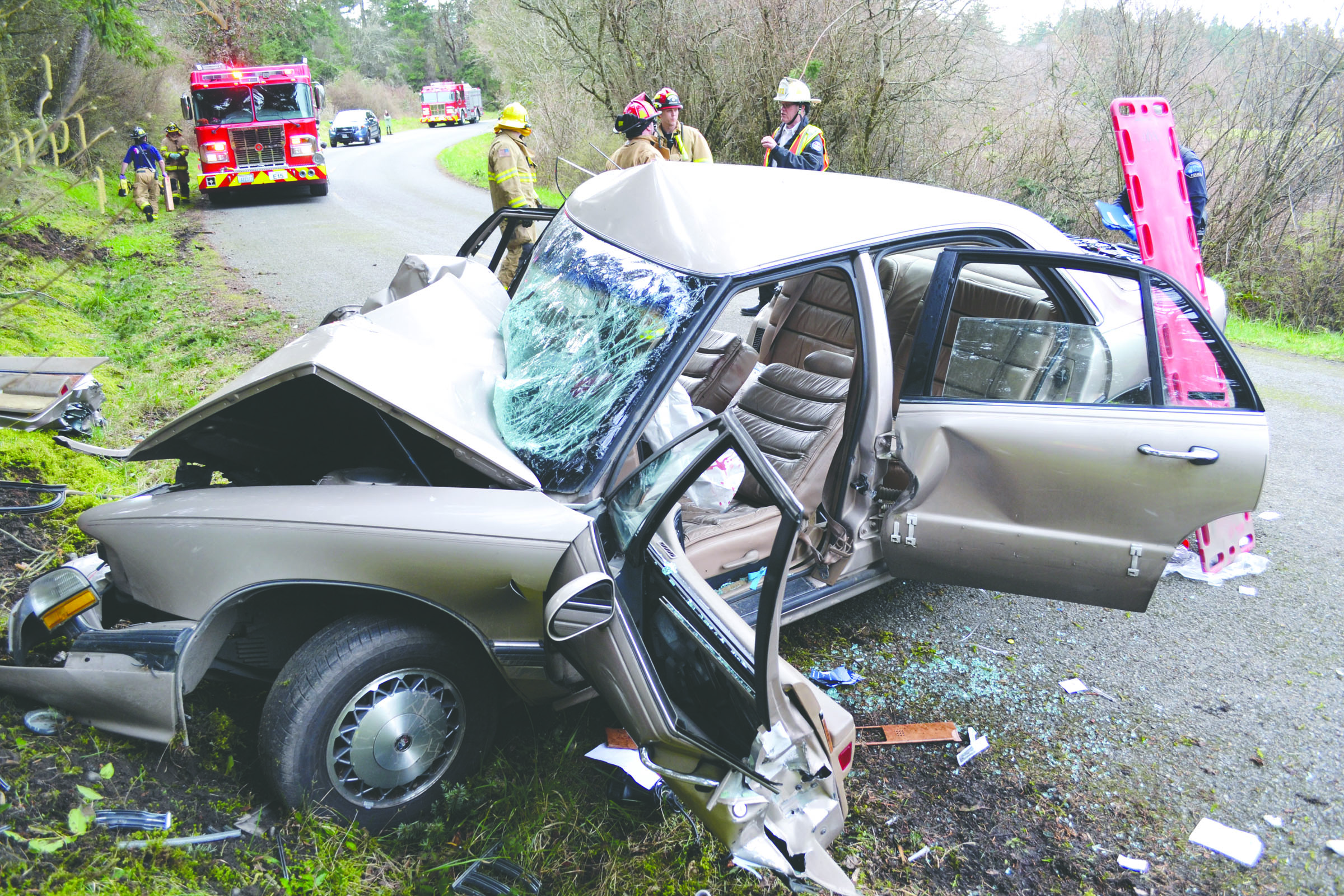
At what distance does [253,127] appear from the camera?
15445 mm

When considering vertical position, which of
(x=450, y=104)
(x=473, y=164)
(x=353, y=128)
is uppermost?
(x=450, y=104)

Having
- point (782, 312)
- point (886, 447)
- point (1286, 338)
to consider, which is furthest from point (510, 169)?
point (1286, 338)

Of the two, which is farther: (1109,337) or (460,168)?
(460,168)

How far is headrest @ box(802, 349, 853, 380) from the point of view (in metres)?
3.69

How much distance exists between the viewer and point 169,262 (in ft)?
33.1

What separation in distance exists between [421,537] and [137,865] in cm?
104

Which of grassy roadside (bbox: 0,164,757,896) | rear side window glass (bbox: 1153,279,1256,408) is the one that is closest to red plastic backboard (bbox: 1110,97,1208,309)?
rear side window glass (bbox: 1153,279,1256,408)

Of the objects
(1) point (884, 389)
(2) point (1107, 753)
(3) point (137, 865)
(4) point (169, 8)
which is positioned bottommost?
(2) point (1107, 753)

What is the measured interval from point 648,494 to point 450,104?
46.1 metres

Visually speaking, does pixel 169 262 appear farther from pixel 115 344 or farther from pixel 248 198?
pixel 248 198

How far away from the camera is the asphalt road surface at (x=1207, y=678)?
2662 millimetres

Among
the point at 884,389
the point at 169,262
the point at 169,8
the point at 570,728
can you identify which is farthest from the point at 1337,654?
the point at 169,8

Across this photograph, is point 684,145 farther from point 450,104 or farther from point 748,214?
point 450,104

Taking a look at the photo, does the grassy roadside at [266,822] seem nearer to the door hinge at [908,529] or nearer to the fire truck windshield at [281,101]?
the door hinge at [908,529]
